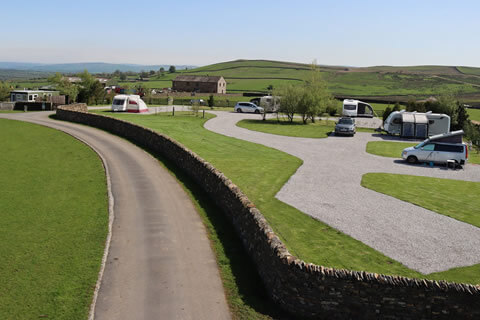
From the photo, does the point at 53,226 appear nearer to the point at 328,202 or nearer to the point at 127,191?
the point at 127,191

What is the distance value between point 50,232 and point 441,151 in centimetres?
2492

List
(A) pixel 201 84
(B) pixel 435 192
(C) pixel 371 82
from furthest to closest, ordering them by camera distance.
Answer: (C) pixel 371 82, (A) pixel 201 84, (B) pixel 435 192

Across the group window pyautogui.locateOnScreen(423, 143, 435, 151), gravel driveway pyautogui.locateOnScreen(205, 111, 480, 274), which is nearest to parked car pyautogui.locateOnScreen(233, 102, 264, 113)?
gravel driveway pyautogui.locateOnScreen(205, 111, 480, 274)

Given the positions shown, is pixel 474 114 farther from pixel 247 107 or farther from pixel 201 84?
pixel 201 84

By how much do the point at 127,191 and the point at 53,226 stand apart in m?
4.69

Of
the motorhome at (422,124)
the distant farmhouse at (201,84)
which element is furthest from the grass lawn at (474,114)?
the distant farmhouse at (201,84)

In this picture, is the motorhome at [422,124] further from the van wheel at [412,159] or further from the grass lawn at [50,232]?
the grass lawn at [50,232]

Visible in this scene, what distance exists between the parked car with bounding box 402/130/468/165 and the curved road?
17.6m

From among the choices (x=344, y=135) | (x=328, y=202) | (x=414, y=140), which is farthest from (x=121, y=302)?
(x=414, y=140)

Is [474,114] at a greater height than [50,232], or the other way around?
[474,114]

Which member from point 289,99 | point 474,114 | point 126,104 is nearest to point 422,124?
point 289,99

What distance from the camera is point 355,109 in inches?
2235

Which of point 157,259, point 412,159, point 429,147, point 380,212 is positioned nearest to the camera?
point 157,259

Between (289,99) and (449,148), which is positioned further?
(289,99)
